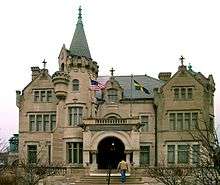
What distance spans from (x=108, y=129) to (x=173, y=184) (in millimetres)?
18903

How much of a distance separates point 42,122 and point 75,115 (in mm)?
4106

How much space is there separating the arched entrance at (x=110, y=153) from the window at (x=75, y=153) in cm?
197

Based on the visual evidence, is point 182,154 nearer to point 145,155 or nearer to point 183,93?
point 145,155

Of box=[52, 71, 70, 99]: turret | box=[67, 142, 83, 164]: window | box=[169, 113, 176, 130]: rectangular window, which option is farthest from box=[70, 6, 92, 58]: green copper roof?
box=[169, 113, 176, 130]: rectangular window

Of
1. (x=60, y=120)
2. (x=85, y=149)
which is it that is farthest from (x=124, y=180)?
(x=60, y=120)

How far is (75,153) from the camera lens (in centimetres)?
5628

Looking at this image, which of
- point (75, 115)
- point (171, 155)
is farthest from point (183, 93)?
point (75, 115)

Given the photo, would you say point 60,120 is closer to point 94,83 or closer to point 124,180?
point 94,83

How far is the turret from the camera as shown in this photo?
56.6 meters

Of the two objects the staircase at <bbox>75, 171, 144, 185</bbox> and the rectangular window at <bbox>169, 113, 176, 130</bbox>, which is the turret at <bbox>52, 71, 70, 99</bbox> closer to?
the staircase at <bbox>75, 171, 144, 185</bbox>

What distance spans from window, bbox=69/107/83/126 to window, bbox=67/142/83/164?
6.66 ft

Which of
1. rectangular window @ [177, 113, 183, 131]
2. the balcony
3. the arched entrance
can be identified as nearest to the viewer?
the balcony

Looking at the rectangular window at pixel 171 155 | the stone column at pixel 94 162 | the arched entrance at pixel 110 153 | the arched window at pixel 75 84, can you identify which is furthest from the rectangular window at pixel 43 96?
the rectangular window at pixel 171 155

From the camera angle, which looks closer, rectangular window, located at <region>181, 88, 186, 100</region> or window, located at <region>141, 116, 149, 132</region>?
rectangular window, located at <region>181, 88, 186, 100</region>
